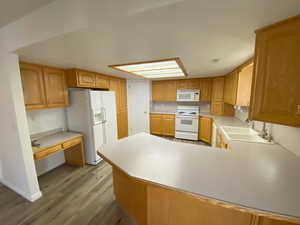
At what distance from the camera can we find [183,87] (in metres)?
4.36

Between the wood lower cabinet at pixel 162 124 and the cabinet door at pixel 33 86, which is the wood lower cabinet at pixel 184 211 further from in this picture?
the wood lower cabinet at pixel 162 124

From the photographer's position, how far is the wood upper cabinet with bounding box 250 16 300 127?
0.99 meters

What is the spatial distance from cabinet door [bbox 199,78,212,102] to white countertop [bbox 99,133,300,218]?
8.84 ft

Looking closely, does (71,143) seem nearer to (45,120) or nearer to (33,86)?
(45,120)

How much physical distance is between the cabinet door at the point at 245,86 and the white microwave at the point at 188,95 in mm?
1725

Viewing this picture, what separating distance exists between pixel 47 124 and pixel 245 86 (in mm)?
3898

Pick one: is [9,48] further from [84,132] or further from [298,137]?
[298,137]

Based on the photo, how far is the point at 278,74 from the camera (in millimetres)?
1077

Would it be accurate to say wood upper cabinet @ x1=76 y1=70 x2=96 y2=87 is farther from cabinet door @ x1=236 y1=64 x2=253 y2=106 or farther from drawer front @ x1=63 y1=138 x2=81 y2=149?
cabinet door @ x1=236 y1=64 x2=253 y2=106

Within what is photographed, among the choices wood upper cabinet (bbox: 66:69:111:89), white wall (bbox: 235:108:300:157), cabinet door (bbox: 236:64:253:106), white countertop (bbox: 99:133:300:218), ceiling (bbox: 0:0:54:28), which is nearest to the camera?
white countertop (bbox: 99:133:300:218)

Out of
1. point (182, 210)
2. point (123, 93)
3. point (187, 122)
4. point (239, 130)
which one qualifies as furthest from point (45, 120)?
point (239, 130)

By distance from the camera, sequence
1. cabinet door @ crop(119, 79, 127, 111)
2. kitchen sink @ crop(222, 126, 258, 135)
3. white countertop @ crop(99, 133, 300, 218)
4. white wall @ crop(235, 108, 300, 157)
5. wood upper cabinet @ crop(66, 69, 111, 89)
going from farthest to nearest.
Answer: cabinet door @ crop(119, 79, 127, 111) < wood upper cabinet @ crop(66, 69, 111, 89) < kitchen sink @ crop(222, 126, 258, 135) < white wall @ crop(235, 108, 300, 157) < white countertop @ crop(99, 133, 300, 218)

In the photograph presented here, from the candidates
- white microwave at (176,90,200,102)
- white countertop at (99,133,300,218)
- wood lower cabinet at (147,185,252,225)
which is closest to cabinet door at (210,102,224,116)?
white microwave at (176,90,200,102)

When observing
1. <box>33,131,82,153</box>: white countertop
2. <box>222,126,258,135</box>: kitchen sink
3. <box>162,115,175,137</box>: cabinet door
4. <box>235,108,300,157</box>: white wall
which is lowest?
<box>162,115,175,137</box>: cabinet door
